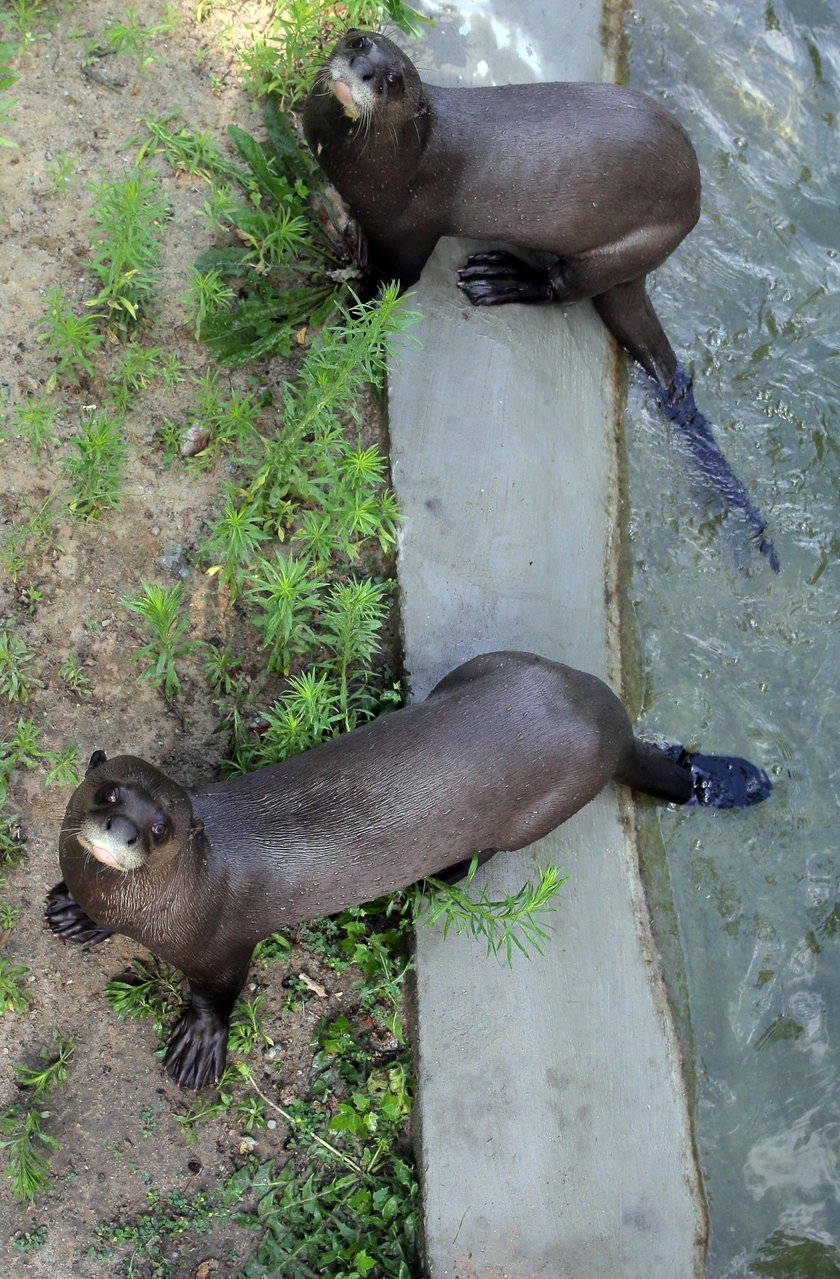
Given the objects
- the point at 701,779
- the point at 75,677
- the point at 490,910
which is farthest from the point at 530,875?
the point at 75,677

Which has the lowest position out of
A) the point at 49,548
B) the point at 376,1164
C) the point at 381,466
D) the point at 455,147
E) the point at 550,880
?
the point at 376,1164

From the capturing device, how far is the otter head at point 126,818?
2.36m

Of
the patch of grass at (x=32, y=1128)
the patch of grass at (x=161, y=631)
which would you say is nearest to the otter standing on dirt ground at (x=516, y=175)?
→ the patch of grass at (x=161, y=631)

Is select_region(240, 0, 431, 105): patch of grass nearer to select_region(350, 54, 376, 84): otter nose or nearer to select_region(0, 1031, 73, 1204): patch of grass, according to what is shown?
select_region(350, 54, 376, 84): otter nose

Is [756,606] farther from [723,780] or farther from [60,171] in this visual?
[60,171]

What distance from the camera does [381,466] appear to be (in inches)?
129

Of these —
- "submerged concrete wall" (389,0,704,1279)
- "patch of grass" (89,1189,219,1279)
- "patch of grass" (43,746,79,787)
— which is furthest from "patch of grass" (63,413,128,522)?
"patch of grass" (89,1189,219,1279)

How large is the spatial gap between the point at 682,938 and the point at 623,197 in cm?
221

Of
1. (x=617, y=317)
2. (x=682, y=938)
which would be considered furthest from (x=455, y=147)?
(x=682, y=938)

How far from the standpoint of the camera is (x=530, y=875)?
3271 mm

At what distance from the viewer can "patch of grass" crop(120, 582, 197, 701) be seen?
115 inches

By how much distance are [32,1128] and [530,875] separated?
1.41 meters

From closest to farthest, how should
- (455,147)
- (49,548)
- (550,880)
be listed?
(550,880)
(49,548)
(455,147)

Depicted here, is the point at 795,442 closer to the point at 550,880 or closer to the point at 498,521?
the point at 498,521
